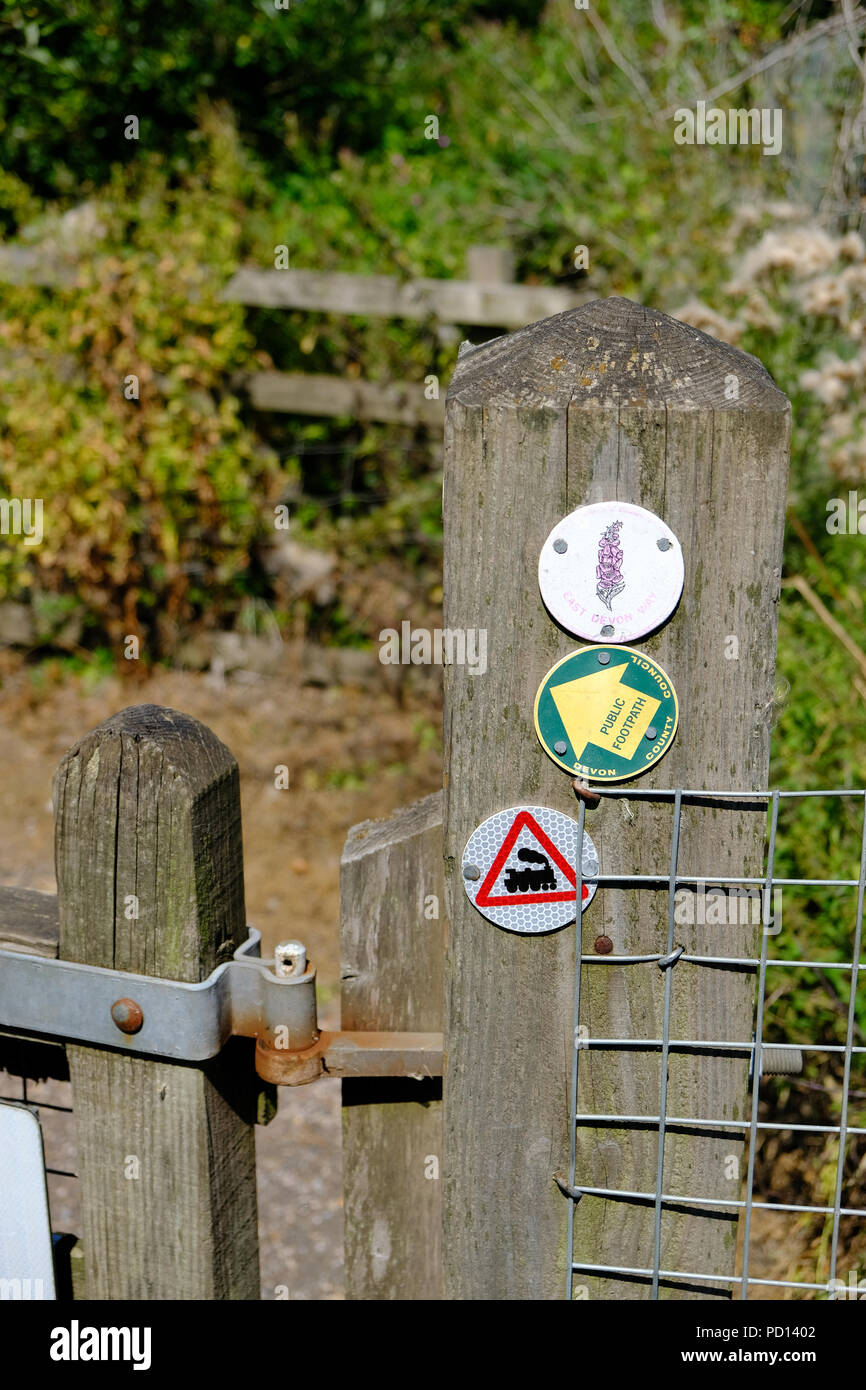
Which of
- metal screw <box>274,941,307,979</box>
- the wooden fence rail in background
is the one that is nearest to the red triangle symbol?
metal screw <box>274,941,307,979</box>

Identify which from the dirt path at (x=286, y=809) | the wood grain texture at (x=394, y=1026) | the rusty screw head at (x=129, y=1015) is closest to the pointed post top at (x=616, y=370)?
the wood grain texture at (x=394, y=1026)

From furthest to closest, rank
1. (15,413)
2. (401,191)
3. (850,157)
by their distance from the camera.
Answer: (401,191) → (15,413) → (850,157)

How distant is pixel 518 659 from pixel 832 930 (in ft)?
5.94

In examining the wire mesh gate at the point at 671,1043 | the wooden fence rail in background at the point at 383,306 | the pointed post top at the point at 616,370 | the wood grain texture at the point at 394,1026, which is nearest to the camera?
the pointed post top at the point at 616,370

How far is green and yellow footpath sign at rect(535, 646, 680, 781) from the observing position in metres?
1.30

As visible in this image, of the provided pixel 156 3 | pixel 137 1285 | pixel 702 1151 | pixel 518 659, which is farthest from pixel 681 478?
pixel 156 3

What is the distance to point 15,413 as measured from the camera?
4.95 meters

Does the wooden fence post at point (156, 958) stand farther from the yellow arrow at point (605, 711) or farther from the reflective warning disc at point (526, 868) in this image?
the yellow arrow at point (605, 711)

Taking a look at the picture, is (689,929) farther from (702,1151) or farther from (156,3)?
(156,3)

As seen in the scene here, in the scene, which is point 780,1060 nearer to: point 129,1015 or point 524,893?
point 524,893

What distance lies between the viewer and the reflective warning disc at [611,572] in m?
1.26

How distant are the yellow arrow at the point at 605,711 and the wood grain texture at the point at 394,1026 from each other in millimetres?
226

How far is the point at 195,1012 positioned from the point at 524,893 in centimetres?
38

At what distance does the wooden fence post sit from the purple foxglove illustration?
0.48 m
